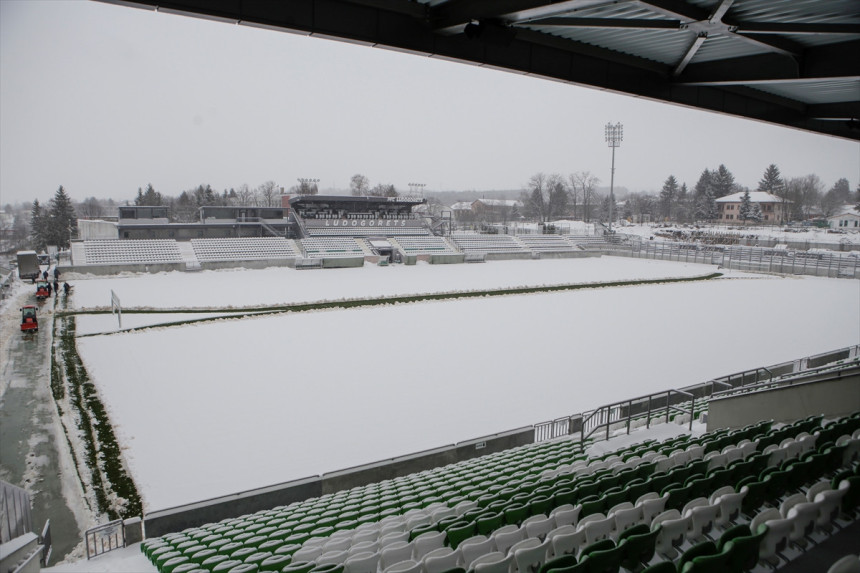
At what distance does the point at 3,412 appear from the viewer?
13023 mm

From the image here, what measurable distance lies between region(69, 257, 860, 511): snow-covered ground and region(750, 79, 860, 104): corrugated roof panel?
7474 millimetres

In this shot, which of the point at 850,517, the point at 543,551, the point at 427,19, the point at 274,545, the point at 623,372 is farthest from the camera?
the point at 623,372

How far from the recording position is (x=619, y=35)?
28.2 ft

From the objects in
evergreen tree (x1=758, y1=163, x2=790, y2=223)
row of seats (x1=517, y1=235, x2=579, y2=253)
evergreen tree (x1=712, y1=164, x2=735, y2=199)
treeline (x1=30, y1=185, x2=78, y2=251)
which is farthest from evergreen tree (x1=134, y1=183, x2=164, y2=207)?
evergreen tree (x1=758, y1=163, x2=790, y2=223)

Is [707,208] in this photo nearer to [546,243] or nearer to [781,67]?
[546,243]

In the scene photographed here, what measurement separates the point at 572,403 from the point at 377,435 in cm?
502

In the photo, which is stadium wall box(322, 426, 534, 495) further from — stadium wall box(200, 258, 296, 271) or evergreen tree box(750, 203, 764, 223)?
evergreen tree box(750, 203, 764, 223)

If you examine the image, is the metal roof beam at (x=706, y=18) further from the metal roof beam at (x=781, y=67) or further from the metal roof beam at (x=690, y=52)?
the metal roof beam at (x=781, y=67)

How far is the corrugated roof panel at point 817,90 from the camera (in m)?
10.5

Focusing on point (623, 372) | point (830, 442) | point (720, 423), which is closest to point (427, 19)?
point (830, 442)

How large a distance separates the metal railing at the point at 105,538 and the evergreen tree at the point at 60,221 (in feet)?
201

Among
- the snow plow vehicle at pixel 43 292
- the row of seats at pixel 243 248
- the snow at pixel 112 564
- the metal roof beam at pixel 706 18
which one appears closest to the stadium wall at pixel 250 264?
the row of seats at pixel 243 248

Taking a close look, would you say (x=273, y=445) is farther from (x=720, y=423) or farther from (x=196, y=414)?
(x=720, y=423)

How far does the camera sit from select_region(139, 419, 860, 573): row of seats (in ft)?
16.2
